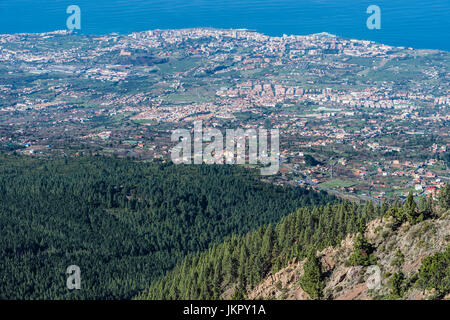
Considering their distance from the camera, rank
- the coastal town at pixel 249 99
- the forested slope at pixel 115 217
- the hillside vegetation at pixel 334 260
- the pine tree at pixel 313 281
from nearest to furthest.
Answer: the hillside vegetation at pixel 334 260 < the pine tree at pixel 313 281 < the forested slope at pixel 115 217 < the coastal town at pixel 249 99

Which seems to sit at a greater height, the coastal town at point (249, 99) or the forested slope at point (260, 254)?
the coastal town at point (249, 99)

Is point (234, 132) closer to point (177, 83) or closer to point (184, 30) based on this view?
point (177, 83)

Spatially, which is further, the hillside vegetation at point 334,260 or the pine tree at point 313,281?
the pine tree at point 313,281

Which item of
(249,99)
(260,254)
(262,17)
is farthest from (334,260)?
(262,17)

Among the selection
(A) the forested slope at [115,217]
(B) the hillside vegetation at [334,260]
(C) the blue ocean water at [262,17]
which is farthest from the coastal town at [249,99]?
(C) the blue ocean water at [262,17]

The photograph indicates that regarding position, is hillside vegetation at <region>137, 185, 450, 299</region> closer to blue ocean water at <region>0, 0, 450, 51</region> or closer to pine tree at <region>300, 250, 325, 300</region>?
pine tree at <region>300, 250, 325, 300</region>

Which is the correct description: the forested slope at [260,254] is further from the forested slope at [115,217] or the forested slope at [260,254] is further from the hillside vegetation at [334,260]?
the forested slope at [115,217]

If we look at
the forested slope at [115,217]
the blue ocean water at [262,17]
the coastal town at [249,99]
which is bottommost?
the forested slope at [115,217]
